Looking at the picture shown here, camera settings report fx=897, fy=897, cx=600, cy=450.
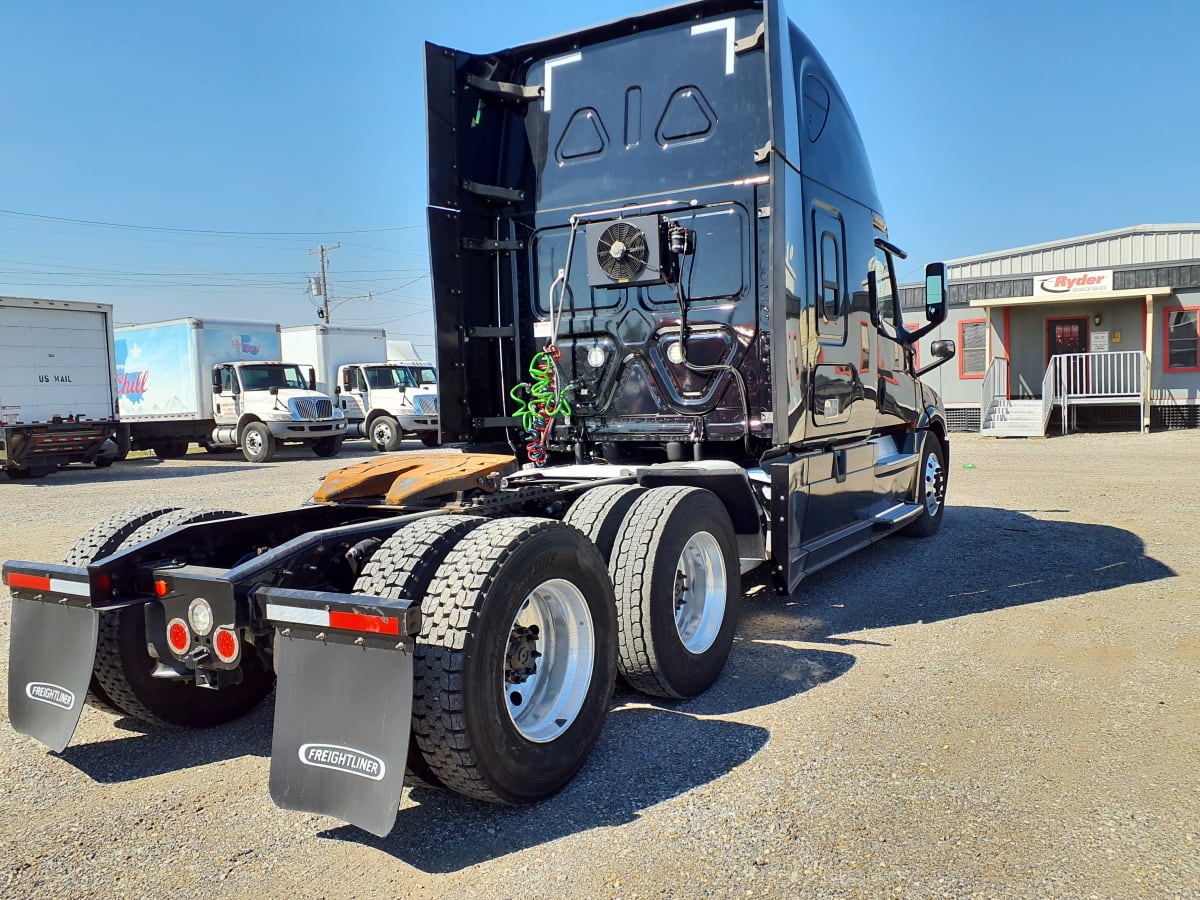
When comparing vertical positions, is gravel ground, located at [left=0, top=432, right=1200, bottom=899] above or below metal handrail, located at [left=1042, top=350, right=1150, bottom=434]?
below

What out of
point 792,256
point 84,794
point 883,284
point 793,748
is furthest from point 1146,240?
point 84,794

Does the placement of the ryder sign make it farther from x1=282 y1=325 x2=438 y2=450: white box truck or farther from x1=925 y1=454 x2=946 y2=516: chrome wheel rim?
x1=925 y1=454 x2=946 y2=516: chrome wheel rim

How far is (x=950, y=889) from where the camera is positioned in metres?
2.55

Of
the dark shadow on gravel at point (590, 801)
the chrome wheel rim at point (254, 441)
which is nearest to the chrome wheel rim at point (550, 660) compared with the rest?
the dark shadow on gravel at point (590, 801)

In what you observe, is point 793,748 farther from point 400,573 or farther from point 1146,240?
point 1146,240

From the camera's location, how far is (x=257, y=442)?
2041 cm

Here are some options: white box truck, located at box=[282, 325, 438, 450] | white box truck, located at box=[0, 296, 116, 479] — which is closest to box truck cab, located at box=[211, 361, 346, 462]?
white box truck, located at box=[282, 325, 438, 450]

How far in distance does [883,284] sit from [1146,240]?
21561 millimetres

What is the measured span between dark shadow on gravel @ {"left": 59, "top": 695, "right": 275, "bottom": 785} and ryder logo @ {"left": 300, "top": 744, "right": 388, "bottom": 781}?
1059 mm

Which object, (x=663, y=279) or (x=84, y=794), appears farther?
(x=663, y=279)

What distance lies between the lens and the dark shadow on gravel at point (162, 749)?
3.51 m

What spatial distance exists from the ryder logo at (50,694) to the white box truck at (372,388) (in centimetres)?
1824

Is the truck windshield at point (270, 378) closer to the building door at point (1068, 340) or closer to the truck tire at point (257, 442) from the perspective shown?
the truck tire at point (257, 442)

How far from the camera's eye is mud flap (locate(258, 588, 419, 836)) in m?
2.60
